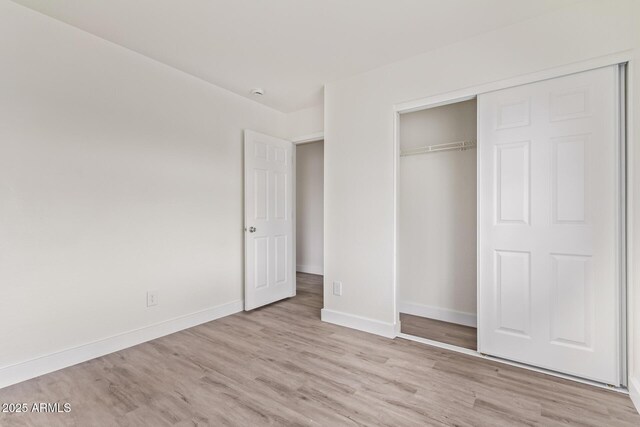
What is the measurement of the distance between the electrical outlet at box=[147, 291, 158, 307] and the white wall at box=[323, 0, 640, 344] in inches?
65.2

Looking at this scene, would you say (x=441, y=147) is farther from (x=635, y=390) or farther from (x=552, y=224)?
(x=635, y=390)

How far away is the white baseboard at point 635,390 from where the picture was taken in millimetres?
1769

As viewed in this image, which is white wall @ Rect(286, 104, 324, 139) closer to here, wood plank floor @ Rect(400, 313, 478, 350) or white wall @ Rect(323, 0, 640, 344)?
white wall @ Rect(323, 0, 640, 344)

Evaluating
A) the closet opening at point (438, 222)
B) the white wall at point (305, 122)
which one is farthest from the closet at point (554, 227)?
the white wall at point (305, 122)

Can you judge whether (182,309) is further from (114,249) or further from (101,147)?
(101,147)

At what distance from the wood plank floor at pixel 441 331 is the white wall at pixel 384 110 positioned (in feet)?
1.14

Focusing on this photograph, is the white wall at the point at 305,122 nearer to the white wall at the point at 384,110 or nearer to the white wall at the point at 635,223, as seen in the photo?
the white wall at the point at 384,110

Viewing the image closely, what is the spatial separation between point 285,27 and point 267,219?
2.12 meters

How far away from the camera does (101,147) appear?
250 centimetres

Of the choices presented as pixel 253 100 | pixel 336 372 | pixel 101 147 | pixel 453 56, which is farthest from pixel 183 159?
pixel 453 56

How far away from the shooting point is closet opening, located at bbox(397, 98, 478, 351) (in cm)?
311

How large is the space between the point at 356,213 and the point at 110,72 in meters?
2.47

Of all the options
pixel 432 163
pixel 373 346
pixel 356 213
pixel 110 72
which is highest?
pixel 110 72

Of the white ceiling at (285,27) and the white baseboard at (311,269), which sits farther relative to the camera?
the white baseboard at (311,269)
